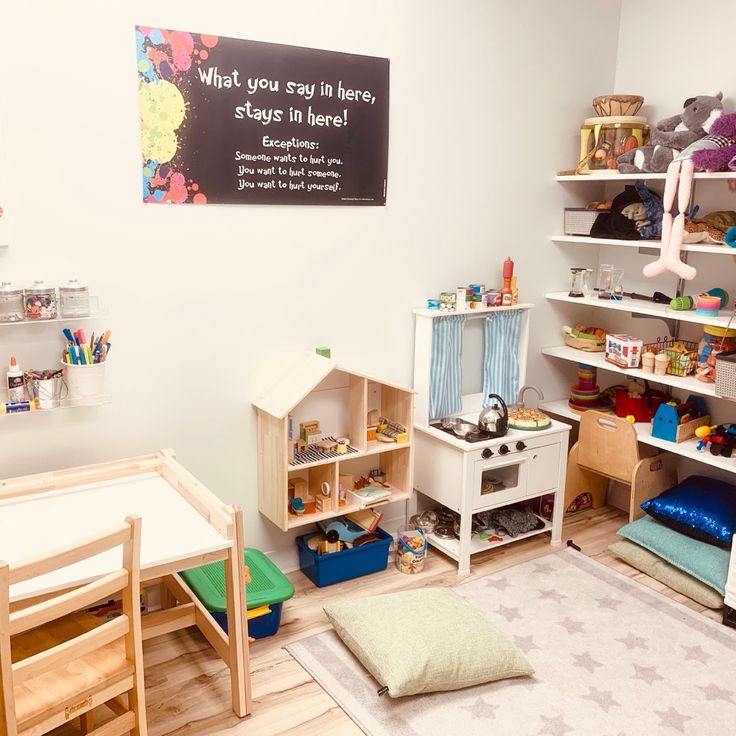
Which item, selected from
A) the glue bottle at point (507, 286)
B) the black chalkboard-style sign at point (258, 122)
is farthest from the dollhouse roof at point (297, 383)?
the glue bottle at point (507, 286)

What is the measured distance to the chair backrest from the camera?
3.26 m

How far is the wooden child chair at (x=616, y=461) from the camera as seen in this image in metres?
3.26

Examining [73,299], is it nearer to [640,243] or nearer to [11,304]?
[11,304]

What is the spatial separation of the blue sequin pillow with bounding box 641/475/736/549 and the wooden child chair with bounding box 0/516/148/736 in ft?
7.04

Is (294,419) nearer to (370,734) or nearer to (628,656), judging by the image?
(370,734)

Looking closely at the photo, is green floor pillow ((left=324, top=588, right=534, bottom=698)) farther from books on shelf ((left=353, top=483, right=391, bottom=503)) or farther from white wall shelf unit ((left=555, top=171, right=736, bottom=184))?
white wall shelf unit ((left=555, top=171, right=736, bottom=184))

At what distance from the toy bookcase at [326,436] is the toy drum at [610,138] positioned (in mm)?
1360

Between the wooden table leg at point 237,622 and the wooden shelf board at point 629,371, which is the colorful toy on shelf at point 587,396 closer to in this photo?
the wooden shelf board at point 629,371

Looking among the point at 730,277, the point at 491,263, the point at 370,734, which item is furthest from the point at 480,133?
the point at 370,734

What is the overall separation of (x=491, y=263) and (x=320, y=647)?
1768 mm

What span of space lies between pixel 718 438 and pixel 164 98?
2.41 meters

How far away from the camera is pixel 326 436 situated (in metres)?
3.02

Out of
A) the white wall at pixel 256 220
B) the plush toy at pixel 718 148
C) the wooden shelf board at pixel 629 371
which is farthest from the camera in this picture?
the wooden shelf board at pixel 629 371

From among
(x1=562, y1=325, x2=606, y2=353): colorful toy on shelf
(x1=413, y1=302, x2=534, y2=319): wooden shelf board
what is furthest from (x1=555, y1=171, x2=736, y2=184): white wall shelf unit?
(x1=562, y1=325, x2=606, y2=353): colorful toy on shelf
